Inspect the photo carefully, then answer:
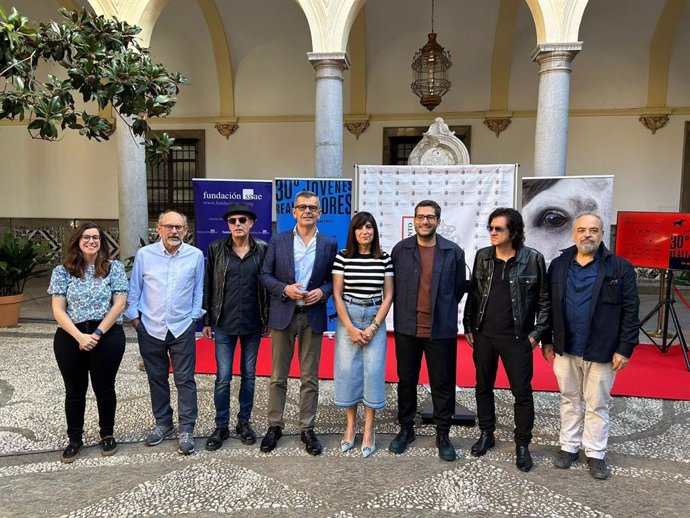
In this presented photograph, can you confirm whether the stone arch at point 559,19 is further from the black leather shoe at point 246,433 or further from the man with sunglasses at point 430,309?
the black leather shoe at point 246,433

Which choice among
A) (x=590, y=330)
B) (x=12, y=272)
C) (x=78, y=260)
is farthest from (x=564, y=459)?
(x=12, y=272)

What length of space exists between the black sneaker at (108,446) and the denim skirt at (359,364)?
62.8 inches

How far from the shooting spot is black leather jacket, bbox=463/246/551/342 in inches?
123

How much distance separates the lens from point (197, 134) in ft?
36.0

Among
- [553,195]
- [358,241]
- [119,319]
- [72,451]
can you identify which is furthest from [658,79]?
[72,451]

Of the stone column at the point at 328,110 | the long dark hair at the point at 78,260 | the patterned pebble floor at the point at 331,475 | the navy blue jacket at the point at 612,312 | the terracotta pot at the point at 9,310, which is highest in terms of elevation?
the stone column at the point at 328,110

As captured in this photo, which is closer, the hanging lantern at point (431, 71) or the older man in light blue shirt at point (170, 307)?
the older man in light blue shirt at point (170, 307)

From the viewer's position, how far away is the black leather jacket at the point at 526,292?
3137mm

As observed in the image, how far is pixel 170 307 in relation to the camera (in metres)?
3.32

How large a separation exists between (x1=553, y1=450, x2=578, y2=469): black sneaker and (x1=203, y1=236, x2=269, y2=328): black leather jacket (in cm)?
221

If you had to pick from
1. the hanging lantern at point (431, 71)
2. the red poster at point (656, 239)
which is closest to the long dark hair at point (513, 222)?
the red poster at point (656, 239)

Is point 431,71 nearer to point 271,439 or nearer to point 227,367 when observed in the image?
point 227,367

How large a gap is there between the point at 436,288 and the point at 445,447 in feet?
3.64

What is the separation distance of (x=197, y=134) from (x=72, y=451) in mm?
8927
